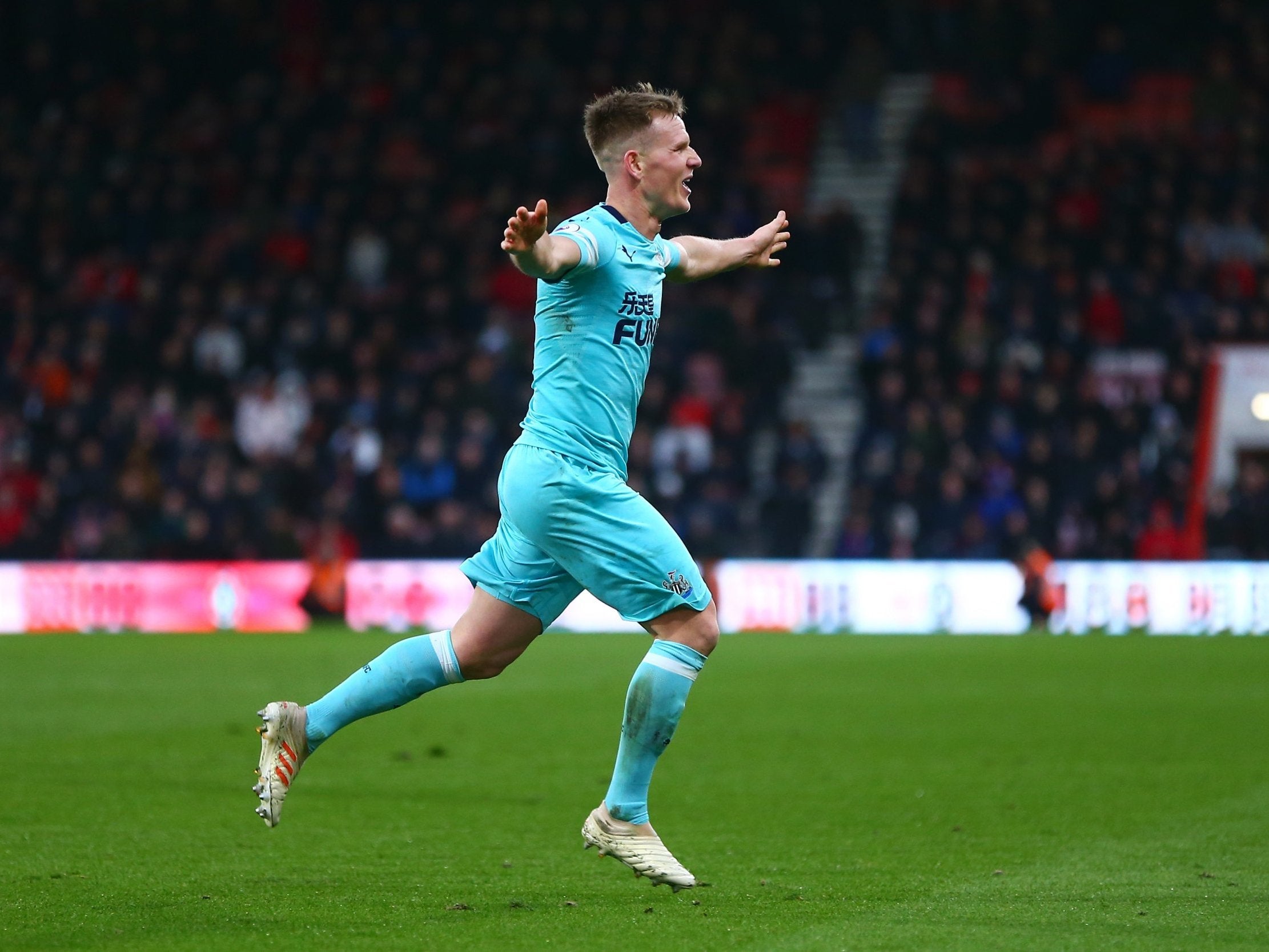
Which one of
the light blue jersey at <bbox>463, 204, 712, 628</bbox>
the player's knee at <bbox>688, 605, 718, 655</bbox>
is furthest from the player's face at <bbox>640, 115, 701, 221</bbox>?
the player's knee at <bbox>688, 605, 718, 655</bbox>

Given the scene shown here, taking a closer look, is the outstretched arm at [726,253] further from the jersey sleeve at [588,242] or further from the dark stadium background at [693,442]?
the dark stadium background at [693,442]

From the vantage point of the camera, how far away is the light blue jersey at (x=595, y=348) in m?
5.38

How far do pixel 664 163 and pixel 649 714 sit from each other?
1.67m

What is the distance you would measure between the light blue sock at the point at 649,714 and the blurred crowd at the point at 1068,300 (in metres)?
14.1

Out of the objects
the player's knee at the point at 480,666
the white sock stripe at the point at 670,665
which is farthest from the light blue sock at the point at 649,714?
the player's knee at the point at 480,666

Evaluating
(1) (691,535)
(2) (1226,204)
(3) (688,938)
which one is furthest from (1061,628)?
(3) (688,938)

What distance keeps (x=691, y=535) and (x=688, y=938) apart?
586 inches

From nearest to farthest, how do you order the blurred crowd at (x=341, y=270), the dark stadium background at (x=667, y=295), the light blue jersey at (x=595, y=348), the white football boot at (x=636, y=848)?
the white football boot at (x=636, y=848)
the light blue jersey at (x=595, y=348)
the dark stadium background at (x=667, y=295)
the blurred crowd at (x=341, y=270)

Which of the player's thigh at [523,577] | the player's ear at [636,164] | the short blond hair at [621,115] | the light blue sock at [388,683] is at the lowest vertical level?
the light blue sock at [388,683]

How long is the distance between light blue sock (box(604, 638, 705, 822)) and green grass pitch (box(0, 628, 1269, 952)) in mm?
339

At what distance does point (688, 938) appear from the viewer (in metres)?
4.62

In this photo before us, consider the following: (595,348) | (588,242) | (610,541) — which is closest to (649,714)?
(610,541)

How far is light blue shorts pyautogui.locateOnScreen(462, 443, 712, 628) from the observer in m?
5.22

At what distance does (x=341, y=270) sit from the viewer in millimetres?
23500
